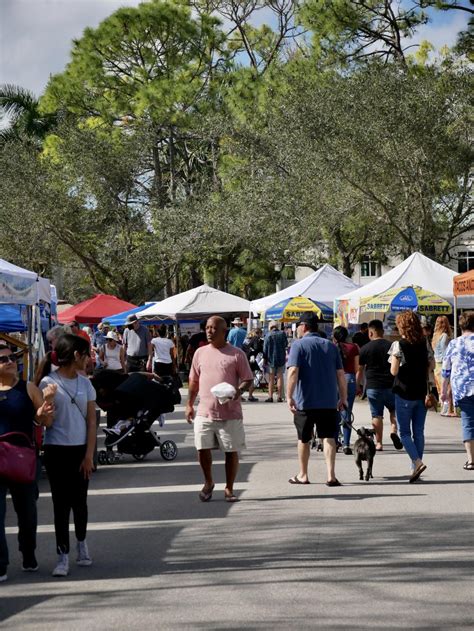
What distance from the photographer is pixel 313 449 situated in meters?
15.7

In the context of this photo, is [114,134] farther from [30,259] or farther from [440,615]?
[440,615]

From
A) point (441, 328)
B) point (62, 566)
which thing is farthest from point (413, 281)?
point (62, 566)

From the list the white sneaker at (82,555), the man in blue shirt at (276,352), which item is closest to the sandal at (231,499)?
the white sneaker at (82,555)

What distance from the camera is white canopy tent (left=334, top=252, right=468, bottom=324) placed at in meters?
25.7

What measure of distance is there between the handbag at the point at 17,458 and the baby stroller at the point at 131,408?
6.85 m

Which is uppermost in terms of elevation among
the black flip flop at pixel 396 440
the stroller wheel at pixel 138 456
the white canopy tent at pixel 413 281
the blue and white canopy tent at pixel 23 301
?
the white canopy tent at pixel 413 281

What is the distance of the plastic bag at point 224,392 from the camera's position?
10.6 metres

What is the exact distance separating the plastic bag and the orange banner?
9580mm

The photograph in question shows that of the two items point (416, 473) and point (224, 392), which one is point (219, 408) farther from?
point (416, 473)

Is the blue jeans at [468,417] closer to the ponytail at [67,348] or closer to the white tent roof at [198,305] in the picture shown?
the ponytail at [67,348]

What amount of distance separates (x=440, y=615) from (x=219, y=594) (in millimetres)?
1353

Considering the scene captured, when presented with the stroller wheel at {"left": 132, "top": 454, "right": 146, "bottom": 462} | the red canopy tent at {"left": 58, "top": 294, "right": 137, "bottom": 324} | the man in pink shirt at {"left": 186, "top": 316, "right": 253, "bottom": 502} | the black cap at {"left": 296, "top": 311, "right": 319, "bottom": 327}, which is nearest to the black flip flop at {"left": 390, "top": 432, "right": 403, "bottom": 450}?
the black cap at {"left": 296, "top": 311, "right": 319, "bottom": 327}

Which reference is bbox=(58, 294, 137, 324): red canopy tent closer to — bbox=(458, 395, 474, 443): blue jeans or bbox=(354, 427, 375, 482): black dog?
bbox=(458, 395, 474, 443): blue jeans

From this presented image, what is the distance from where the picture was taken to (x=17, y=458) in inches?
289
